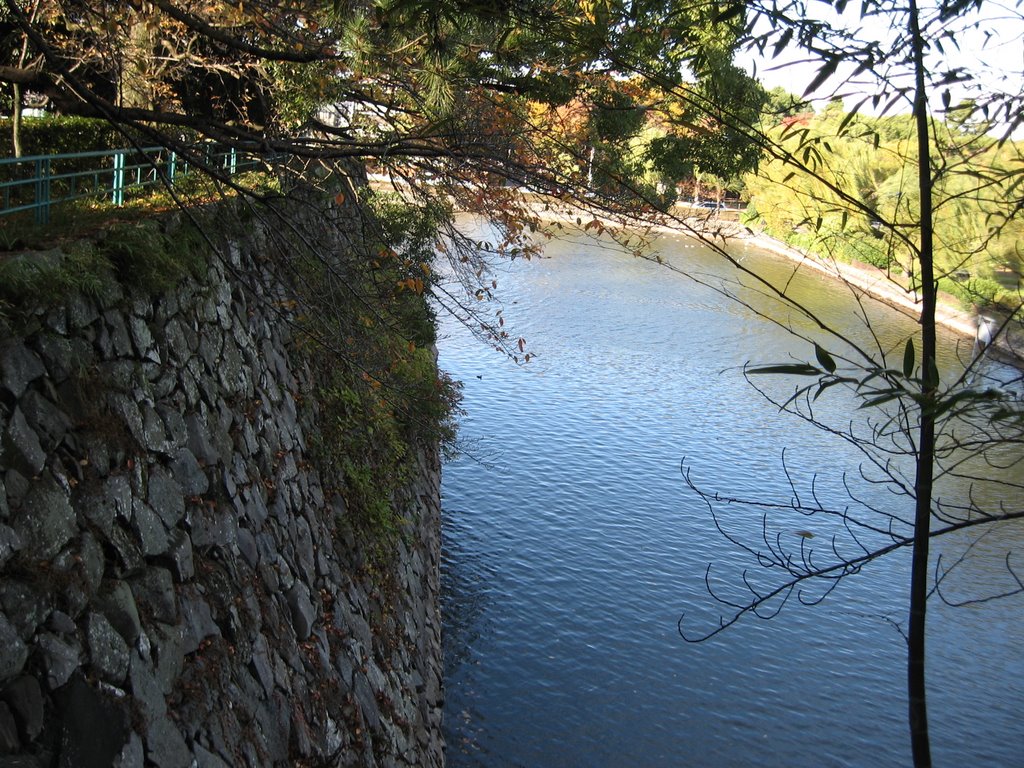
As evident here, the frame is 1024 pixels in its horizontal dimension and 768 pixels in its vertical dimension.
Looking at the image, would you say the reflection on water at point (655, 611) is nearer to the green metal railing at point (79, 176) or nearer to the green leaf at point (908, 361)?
the green leaf at point (908, 361)

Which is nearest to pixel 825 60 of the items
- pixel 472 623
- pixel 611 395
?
pixel 472 623

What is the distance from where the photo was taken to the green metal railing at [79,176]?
6707 millimetres

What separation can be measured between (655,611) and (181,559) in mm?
10469

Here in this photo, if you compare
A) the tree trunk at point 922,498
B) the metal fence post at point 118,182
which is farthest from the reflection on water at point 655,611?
the metal fence post at point 118,182

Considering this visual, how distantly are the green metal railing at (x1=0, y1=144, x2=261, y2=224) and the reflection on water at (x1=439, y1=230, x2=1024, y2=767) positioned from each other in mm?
4787

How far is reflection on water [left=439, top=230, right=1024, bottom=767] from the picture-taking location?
12.1 meters

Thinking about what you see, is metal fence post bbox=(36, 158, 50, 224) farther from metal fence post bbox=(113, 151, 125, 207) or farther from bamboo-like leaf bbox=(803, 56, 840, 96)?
bamboo-like leaf bbox=(803, 56, 840, 96)

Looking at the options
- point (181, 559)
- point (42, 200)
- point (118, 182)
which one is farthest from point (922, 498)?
point (118, 182)

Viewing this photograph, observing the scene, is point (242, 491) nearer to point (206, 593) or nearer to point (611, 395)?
point (206, 593)

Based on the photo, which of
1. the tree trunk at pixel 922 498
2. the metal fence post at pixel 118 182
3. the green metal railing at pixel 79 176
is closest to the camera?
the tree trunk at pixel 922 498

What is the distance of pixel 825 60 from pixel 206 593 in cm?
500

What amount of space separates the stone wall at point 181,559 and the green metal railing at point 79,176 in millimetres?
1037

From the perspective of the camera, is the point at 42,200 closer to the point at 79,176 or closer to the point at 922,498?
the point at 79,176

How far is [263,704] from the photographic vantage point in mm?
6250
